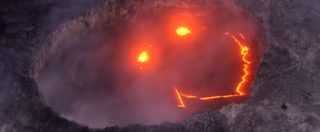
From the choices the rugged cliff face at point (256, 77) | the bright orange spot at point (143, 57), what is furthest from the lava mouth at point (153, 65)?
the rugged cliff face at point (256, 77)

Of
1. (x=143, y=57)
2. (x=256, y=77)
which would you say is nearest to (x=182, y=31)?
(x=143, y=57)

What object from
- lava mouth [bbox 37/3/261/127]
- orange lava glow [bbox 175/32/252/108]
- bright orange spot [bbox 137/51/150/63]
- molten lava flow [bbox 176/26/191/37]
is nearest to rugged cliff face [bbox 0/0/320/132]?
lava mouth [bbox 37/3/261/127]

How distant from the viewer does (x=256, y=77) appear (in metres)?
4.88

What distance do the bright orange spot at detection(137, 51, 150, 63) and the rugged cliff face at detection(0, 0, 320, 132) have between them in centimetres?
76

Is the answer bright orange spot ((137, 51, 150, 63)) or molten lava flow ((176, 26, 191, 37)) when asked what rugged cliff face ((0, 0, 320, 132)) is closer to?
bright orange spot ((137, 51, 150, 63))

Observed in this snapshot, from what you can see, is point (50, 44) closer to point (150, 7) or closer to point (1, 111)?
point (1, 111)

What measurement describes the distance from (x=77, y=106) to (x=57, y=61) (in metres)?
0.69

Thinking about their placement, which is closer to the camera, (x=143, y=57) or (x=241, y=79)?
(x=241, y=79)

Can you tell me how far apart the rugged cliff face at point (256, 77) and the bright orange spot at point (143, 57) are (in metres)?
0.76

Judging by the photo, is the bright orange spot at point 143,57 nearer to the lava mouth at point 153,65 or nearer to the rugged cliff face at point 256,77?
the lava mouth at point 153,65

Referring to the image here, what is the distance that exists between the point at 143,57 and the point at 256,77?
2.08m

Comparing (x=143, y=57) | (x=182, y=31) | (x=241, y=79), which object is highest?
(x=182, y=31)

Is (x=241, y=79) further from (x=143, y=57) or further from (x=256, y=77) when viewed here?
(x=143, y=57)

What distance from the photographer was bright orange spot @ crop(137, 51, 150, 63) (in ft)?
21.0
